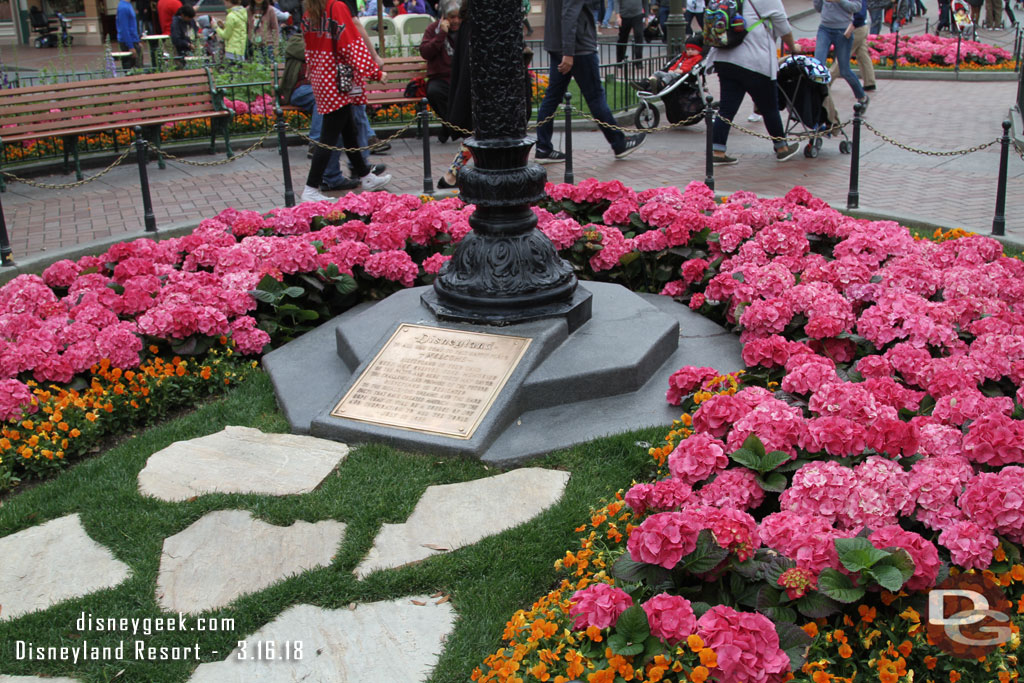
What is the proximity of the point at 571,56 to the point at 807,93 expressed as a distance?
2.80 metres

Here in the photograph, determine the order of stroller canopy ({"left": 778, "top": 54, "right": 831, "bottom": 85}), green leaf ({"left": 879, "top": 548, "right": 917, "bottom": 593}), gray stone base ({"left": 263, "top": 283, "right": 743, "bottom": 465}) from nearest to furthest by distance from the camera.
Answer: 1. green leaf ({"left": 879, "top": 548, "right": 917, "bottom": 593})
2. gray stone base ({"left": 263, "top": 283, "right": 743, "bottom": 465})
3. stroller canopy ({"left": 778, "top": 54, "right": 831, "bottom": 85})

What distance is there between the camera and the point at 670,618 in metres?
2.75

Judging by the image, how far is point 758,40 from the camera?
A: 9898 millimetres

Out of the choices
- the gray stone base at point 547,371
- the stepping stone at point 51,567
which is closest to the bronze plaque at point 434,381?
the gray stone base at point 547,371

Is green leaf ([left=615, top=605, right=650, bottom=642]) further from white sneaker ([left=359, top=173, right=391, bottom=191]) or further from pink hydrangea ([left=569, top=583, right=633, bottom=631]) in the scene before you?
white sneaker ([left=359, top=173, right=391, bottom=191])

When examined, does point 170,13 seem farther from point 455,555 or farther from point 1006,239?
point 455,555

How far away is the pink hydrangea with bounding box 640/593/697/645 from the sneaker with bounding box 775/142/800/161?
28.3ft

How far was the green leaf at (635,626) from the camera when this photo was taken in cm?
276

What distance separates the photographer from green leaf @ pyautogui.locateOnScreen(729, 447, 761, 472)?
3.53m

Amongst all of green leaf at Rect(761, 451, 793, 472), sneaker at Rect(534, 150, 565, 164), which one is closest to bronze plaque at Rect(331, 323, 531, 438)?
green leaf at Rect(761, 451, 793, 472)

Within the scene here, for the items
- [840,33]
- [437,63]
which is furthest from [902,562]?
[840,33]

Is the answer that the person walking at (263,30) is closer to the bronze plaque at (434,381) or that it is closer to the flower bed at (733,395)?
the flower bed at (733,395)

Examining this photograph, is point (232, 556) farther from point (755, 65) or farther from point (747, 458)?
point (755, 65)

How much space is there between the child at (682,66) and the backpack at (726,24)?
1953 millimetres
